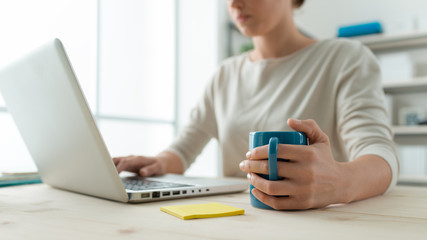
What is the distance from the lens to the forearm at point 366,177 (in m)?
0.59

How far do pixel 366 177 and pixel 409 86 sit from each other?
101 inches

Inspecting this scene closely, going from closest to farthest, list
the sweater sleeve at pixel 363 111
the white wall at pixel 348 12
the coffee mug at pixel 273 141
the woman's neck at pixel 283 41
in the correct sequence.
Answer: the coffee mug at pixel 273 141 → the sweater sleeve at pixel 363 111 → the woman's neck at pixel 283 41 → the white wall at pixel 348 12

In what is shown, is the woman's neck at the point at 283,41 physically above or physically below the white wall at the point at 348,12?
below

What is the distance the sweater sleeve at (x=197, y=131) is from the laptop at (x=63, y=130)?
1.72 feet

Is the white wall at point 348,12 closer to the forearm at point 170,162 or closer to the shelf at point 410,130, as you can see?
the shelf at point 410,130

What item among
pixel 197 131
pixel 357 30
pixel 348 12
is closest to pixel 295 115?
pixel 197 131

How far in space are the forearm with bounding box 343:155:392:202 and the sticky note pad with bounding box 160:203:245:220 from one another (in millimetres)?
193

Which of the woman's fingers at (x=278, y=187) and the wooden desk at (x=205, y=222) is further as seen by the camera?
the woman's fingers at (x=278, y=187)

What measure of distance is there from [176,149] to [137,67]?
5.44ft

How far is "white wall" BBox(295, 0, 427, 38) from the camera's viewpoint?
3.37 metres

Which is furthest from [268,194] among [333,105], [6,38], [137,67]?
[137,67]

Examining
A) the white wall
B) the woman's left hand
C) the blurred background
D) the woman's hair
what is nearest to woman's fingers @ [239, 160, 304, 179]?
the woman's left hand

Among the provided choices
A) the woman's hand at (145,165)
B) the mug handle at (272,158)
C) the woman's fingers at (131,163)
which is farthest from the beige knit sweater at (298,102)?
the mug handle at (272,158)

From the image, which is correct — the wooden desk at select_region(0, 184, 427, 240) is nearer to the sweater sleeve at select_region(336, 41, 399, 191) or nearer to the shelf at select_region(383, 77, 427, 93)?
the sweater sleeve at select_region(336, 41, 399, 191)
